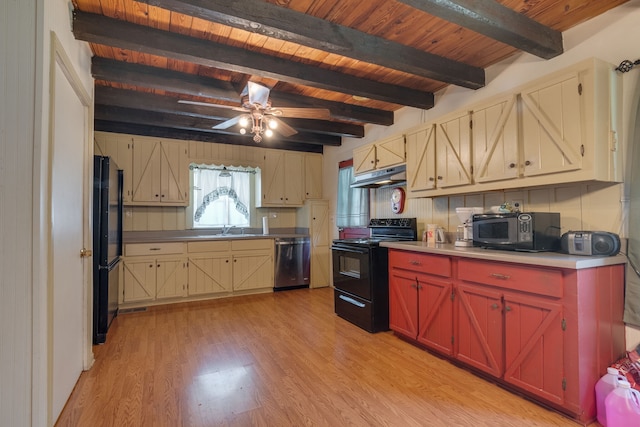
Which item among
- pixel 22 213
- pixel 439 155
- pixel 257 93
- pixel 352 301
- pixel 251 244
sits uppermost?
pixel 257 93

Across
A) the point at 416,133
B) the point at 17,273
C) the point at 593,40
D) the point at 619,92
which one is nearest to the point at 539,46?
the point at 593,40

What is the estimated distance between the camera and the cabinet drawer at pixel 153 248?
4039 millimetres

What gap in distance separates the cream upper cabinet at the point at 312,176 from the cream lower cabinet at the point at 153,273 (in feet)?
7.69

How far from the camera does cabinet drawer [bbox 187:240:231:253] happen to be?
4406mm

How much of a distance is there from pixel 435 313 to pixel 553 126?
1650mm

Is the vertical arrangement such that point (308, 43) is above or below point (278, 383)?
above

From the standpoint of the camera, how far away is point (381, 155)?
370cm

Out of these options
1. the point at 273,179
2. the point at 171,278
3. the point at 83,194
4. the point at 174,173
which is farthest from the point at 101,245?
the point at 273,179

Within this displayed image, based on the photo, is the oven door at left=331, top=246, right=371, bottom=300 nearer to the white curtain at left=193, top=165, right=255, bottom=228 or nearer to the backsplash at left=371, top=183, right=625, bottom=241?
the backsplash at left=371, top=183, right=625, bottom=241

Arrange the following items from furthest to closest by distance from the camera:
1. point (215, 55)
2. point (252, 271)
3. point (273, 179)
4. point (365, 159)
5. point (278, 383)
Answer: point (273, 179)
point (252, 271)
point (365, 159)
point (215, 55)
point (278, 383)

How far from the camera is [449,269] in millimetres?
2469

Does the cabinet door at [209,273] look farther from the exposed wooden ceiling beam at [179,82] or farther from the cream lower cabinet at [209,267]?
the exposed wooden ceiling beam at [179,82]

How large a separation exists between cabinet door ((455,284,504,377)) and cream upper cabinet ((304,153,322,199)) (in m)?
3.60

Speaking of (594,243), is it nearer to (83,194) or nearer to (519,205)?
(519,205)
